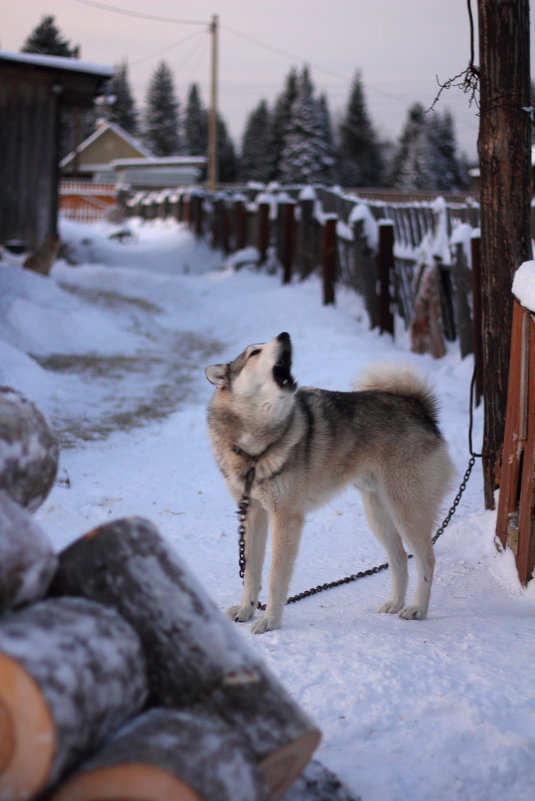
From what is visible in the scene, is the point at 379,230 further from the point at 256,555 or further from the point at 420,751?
the point at 420,751

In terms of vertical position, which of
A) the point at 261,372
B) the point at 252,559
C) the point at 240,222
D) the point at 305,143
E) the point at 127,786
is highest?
the point at 305,143

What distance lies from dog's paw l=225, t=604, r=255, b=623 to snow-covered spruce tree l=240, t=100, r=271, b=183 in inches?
2506

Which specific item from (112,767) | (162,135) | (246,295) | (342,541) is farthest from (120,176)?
(112,767)

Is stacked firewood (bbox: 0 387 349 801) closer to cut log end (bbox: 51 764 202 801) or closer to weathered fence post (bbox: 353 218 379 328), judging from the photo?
cut log end (bbox: 51 764 202 801)

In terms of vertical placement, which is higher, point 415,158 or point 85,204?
point 415,158

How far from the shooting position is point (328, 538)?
5320mm

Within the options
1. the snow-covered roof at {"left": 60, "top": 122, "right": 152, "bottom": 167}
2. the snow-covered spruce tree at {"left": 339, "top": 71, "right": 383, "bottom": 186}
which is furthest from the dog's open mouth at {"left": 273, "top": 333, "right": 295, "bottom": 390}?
the snow-covered roof at {"left": 60, "top": 122, "right": 152, "bottom": 167}

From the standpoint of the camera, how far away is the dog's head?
12.3ft

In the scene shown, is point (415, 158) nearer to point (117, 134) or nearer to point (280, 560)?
point (117, 134)

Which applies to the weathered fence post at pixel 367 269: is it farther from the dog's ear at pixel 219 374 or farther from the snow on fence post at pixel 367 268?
the dog's ear at pixel 219 374

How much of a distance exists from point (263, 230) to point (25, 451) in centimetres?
1489

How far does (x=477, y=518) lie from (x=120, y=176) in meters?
49.4

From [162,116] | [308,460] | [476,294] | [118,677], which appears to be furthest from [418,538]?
[162,116]

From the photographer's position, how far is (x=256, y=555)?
406 cm
